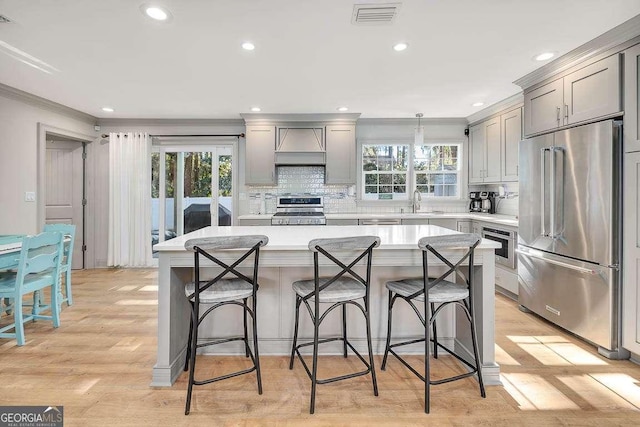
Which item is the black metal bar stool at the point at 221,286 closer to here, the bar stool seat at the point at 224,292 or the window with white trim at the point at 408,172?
the bar stool seat at the point at 224,292

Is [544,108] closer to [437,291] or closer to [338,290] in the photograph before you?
[437,291]

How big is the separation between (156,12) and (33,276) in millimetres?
2494

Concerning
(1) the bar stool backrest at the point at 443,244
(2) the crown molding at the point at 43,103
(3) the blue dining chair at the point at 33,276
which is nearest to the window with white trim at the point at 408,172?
(1) the bar stool backrest at the point at 443,244

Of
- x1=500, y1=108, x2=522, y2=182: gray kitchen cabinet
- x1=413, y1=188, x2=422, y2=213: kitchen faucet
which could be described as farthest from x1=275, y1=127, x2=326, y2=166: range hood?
x1=500, y1=108, x2=522, y2=182: gray kitchen cabinet

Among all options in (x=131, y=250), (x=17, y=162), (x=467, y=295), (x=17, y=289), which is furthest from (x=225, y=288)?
(x=131, y=250)

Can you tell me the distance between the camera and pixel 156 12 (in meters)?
2.21

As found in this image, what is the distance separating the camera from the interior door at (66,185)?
5102mm

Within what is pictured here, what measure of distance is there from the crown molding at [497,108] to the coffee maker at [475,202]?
1.13 meters

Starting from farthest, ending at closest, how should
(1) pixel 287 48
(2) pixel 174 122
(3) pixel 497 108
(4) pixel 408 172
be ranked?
(4) pixel 408 172 → (2) pixel 174 122 → (3) pixel 497 108 → (1) pixel 287 48

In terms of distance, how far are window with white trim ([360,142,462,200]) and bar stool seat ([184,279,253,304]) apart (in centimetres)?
367

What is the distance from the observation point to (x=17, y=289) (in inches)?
101

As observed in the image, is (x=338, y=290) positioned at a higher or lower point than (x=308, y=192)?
lower

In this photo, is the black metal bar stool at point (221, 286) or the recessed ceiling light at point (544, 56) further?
the recessed ceiling light at point (544, 56)

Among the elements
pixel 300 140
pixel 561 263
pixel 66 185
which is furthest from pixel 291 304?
pixel 66 185
